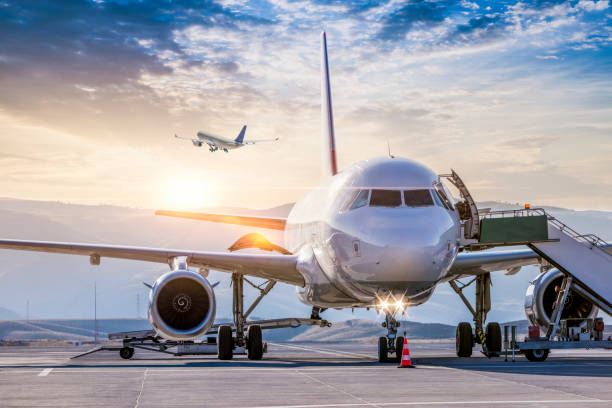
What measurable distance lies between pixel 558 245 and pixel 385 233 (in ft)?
22.5

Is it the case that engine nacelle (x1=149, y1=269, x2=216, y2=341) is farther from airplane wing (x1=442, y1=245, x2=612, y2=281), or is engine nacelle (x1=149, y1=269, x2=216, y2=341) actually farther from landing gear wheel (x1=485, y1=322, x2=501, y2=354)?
landing gear wheel (x1=485, y1=322, x2=501, y2=354)

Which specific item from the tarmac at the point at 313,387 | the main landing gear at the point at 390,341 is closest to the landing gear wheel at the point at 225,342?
the main landing gear at the point at 390,341

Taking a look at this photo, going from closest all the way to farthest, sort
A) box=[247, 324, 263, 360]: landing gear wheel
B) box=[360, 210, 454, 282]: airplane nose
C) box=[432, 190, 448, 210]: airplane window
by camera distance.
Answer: box=[360, 210, 454, 282]: airplane nose, box=[432, 190, 448, 210]: airplane window, box=[247, 324, 263, 360]: landing gear wheel

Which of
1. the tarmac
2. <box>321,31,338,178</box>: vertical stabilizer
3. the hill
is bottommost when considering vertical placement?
the hill

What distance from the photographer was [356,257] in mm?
18312

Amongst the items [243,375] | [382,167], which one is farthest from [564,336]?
[243,375]

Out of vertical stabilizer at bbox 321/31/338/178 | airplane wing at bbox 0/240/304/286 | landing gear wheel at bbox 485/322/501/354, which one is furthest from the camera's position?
vertical stabilizer at bbox 321/31/338/178

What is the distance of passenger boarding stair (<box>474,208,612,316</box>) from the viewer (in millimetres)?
21547

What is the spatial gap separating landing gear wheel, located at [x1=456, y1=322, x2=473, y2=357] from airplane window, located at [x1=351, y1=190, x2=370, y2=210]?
7.60 meters

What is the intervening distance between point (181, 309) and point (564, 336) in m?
10.2

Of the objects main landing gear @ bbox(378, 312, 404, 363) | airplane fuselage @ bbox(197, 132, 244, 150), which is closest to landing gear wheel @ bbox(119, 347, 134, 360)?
main landing gear @ bbox(378, 312, 404, 363)

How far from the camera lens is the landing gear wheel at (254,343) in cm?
2416

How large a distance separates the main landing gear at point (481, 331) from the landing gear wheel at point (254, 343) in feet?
19.3

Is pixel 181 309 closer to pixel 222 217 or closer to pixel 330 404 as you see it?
pixel 222 217
